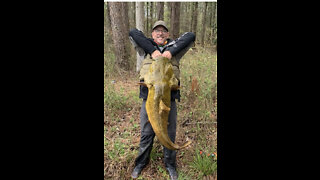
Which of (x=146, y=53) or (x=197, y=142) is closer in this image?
(x=146, y=53)

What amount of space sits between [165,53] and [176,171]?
1.70m

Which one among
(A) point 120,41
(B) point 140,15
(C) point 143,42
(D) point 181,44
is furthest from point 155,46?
(A) point 120,41

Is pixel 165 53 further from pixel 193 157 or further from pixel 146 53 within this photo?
pixel 193 157

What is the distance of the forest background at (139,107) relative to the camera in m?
2.64

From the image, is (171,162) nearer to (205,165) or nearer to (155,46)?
(205,165)

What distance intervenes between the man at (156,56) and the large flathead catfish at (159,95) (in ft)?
0.52

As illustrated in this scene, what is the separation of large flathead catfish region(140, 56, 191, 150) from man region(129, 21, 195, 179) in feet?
0.52

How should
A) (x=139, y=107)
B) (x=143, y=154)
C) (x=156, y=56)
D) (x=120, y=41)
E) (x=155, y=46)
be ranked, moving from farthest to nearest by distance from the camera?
(x=120, y=41), (x=139, y=107), (x=143, y=154), (x=155, y=46), (x=156, y=56)

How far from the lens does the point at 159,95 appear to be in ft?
6.35

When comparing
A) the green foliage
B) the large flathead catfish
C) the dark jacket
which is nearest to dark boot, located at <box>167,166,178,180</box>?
the green foliage

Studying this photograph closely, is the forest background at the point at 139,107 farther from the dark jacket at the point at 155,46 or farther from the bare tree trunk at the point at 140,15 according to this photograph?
the dark jacket at the point at 155,46

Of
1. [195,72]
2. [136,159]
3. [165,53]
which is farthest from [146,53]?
[195,72]

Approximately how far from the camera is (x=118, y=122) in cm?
371

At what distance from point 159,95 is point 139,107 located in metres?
2.27
